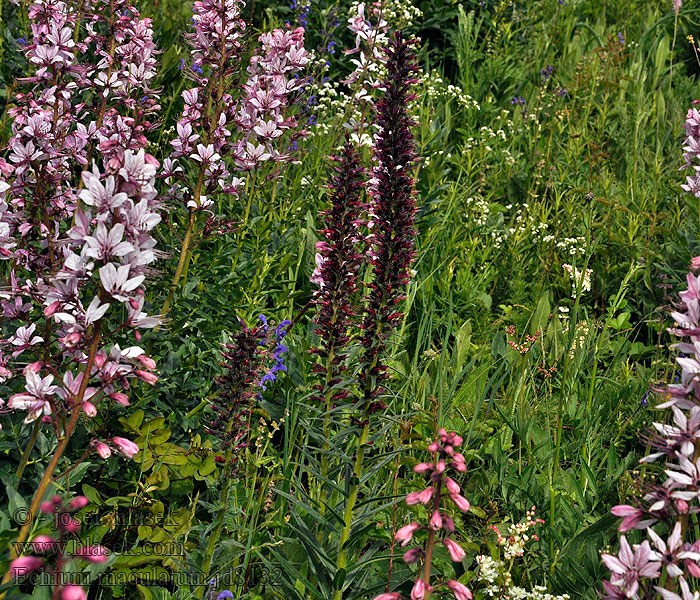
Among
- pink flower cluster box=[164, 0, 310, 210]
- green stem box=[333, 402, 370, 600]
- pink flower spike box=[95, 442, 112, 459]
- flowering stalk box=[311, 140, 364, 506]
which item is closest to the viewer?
pink flower spike box=[95, 442, 112, 459]

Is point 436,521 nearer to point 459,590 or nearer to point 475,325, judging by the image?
point 459,590

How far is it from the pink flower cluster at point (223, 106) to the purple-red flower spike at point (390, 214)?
105 cm

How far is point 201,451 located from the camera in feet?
9.55

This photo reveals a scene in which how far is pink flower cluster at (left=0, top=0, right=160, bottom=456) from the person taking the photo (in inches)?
67.8

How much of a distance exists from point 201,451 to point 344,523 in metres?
0.90

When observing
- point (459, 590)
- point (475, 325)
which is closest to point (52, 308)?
point (459, 590)

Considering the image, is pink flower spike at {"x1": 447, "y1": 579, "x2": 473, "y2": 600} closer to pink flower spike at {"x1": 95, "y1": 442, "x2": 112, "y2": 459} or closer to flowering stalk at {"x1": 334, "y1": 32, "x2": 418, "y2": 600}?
flowering stalk at {"x1": 334, "y1": 32, "x2": 418, "y2": 600}

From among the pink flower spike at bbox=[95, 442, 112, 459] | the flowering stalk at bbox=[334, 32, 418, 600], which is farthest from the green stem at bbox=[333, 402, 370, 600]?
the pink flower spike at bbox=[95, 442, 112, 459]

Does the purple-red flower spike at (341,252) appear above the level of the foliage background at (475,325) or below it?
above

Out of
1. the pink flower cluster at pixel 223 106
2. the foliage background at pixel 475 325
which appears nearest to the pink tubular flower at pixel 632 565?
the foliage background at pixel 475 325

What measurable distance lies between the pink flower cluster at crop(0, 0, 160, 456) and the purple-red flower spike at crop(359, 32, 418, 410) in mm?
670

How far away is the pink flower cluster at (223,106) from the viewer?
10.4 ft

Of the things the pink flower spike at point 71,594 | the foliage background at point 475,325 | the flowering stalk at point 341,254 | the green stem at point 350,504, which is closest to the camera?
the pink flower spike at point 71,594

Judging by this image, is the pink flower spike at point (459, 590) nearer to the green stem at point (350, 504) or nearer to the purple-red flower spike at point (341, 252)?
the green stem at point (350, 504)
